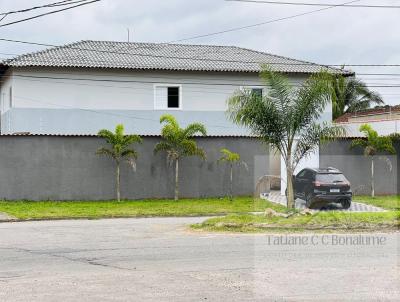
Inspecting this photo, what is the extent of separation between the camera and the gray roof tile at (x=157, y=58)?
3198cm

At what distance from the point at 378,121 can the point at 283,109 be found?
2029 cm

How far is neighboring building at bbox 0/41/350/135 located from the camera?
31.5 m

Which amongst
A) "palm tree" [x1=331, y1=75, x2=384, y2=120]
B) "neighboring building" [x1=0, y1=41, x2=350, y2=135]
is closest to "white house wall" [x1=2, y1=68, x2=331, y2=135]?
"neighboring building" [x1=0, y1=41, x2=350, y2=135]

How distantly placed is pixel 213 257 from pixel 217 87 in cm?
2220

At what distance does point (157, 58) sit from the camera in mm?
34469

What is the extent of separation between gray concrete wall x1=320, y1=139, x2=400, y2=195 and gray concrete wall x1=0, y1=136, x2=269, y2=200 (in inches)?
109

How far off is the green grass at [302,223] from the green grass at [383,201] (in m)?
6.98

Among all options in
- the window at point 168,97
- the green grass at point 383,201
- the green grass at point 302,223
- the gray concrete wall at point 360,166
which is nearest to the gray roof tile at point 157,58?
the window at point 168,97

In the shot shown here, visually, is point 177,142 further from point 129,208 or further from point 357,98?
point 357,98

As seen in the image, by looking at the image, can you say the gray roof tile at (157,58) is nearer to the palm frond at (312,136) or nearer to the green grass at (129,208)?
the green grass at (129,208)

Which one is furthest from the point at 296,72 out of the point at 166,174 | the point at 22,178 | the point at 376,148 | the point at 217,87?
the point at 22,178

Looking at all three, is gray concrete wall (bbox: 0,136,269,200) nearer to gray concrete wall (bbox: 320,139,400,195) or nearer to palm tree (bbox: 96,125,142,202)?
palm tree (bbox: 96,125,142,202)

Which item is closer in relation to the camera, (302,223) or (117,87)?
(302,223)

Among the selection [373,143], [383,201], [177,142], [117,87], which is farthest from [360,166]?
[117,87]
